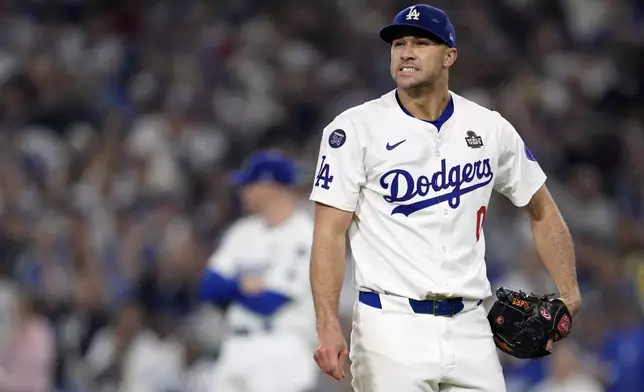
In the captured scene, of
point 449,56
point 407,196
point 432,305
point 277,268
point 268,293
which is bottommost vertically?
point 268,293

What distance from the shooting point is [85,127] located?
12828 mm

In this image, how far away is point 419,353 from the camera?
5.02 m

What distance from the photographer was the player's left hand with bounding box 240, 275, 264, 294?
7863 mm

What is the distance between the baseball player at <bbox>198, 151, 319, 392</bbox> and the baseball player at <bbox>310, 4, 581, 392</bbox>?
8.98 feet

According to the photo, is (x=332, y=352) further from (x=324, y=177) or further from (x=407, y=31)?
(x=407, y=31)

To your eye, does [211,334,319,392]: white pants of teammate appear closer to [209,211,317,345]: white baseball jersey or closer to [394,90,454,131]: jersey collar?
[209,211,317,345]: white baseball jersey

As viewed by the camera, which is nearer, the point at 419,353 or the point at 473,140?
the point at 419,353

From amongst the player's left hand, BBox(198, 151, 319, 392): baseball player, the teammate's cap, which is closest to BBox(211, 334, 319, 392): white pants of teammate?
BBox(198, 151, 319, 392): baseball player

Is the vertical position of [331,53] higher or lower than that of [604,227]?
higher

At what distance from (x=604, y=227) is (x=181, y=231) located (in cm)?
358

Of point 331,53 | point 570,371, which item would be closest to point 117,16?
point 331,53

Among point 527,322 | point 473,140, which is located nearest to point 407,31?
point 473,140

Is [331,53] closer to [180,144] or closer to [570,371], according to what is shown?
[180,144]

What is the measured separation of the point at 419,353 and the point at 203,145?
780 centimetres
